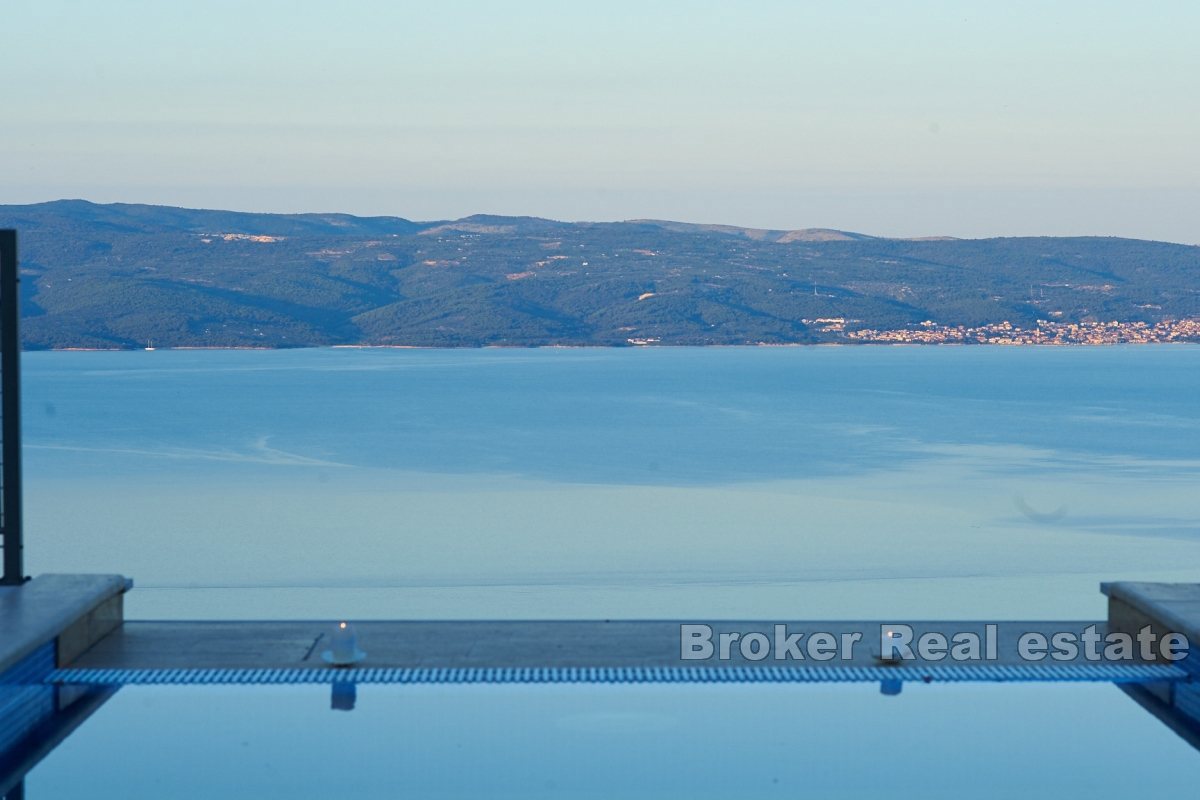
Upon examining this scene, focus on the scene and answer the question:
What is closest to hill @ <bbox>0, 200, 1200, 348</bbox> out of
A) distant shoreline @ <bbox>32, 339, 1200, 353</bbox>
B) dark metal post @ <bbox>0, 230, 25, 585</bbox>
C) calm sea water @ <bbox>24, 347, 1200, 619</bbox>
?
distant shoreline @ <bbox>32, 339, 1200, 353</bbox>

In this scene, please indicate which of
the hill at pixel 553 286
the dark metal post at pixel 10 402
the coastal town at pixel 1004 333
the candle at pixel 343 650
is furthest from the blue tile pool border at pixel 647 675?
the coastal town at pixel 1004 333

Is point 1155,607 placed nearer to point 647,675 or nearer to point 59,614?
point 647,675

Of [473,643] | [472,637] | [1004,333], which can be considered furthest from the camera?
[1004,333]

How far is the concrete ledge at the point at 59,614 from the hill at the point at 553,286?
58435 mm

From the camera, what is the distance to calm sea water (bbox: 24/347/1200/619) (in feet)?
29.1

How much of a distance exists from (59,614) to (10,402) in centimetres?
99

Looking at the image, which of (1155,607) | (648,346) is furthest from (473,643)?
(648,346)

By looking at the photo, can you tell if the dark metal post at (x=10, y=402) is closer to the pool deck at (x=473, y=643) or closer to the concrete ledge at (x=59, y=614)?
the concrete ledge at (x=59, y=614)

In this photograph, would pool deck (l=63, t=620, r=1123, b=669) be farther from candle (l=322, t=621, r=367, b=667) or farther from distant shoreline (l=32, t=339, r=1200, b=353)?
distant shoreline (l=32, t=339, r=1200, b=353)

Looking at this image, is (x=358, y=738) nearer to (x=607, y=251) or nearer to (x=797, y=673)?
(x=797, y=673)

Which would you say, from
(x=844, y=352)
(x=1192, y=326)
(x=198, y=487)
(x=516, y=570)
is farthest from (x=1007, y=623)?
(x=1192, y=326)

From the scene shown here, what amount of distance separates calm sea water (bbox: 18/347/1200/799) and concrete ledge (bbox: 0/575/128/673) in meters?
0.29

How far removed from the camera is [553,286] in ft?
244

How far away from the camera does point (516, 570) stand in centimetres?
971
